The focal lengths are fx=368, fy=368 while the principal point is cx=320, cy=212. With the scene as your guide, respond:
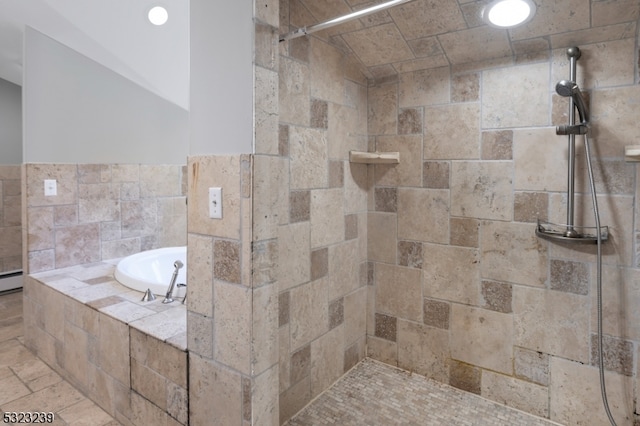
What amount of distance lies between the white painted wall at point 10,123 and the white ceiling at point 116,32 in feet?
4.54

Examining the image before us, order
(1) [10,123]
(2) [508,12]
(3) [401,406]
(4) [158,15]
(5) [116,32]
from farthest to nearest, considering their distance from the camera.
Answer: (1) [10,123]
(5) [116,32]
(4) [158,15]
(3) [401,406]
(2) [508,12]

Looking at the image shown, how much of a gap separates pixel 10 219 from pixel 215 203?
12.9 ft

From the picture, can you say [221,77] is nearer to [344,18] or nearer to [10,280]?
[344,18]

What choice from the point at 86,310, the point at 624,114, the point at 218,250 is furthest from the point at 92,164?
the point at 624,114

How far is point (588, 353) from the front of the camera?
1.70 m

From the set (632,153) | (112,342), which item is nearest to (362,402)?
(112,342)

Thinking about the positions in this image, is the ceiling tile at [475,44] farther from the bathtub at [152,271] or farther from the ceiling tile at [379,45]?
the bathtub at [152,271]

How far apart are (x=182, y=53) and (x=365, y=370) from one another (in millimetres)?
2640

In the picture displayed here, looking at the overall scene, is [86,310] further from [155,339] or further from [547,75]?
[547,75]

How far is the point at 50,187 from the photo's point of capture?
262 cm

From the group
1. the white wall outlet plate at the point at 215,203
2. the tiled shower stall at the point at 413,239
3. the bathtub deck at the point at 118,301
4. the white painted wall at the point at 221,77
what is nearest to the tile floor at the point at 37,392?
the bathtub deck at the point at 118,301

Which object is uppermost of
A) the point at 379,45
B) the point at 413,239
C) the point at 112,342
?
the point at 379,45

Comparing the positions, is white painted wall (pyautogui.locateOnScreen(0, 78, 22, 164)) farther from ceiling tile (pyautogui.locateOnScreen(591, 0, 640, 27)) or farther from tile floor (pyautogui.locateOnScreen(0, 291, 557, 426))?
ceiling tile (pyautogui.locateOnScreen(591, 0, 640, 27))

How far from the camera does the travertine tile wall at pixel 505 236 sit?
1628 millimetres
